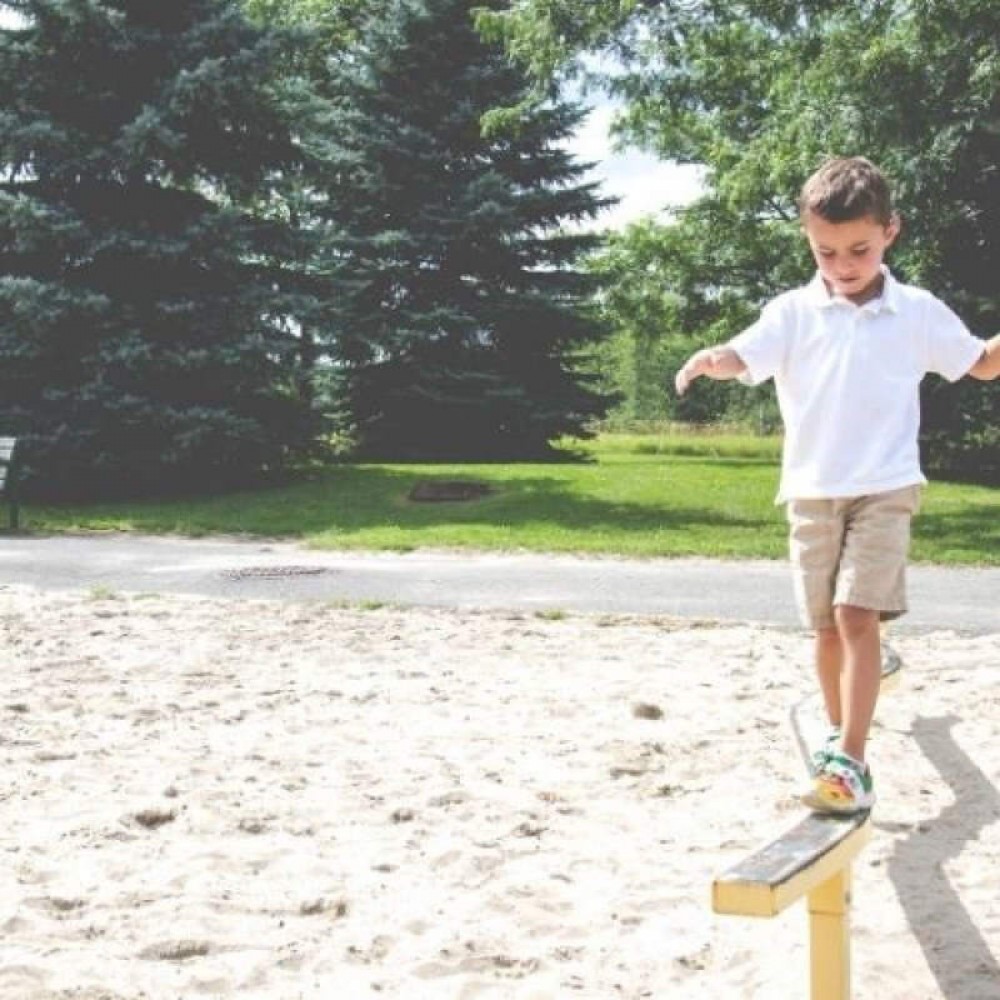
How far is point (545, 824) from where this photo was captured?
14.2 ft

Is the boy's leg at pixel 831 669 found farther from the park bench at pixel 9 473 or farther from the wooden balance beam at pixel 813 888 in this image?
the park bench at pixel 9 473

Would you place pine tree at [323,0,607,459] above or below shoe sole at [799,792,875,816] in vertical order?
above

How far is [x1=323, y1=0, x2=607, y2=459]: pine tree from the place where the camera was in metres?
26.2

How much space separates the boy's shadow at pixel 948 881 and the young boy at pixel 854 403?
41 centimetres

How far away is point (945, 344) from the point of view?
366cm

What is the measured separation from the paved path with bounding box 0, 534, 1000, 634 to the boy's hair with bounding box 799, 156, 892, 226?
4.83 metres

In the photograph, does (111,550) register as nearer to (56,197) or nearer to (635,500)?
(635,500)

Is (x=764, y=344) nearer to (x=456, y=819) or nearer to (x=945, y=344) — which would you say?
(x=945, y=344)

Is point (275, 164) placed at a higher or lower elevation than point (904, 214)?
higher

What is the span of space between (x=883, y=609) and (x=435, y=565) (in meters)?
7.40

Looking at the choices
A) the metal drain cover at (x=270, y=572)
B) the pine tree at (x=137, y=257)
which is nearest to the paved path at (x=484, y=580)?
the metal drain cover at (x=270, y=572)

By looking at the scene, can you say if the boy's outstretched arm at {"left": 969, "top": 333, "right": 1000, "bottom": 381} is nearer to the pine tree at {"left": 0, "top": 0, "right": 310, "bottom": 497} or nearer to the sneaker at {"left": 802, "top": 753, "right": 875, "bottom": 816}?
the sneaker at {"left": 802, "top": 753, "right": 875, "bottom": 816}

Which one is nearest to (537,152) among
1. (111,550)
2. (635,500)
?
(635,500)

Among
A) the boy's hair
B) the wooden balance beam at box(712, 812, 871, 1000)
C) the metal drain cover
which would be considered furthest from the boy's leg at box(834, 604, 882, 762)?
the metal drain cover
